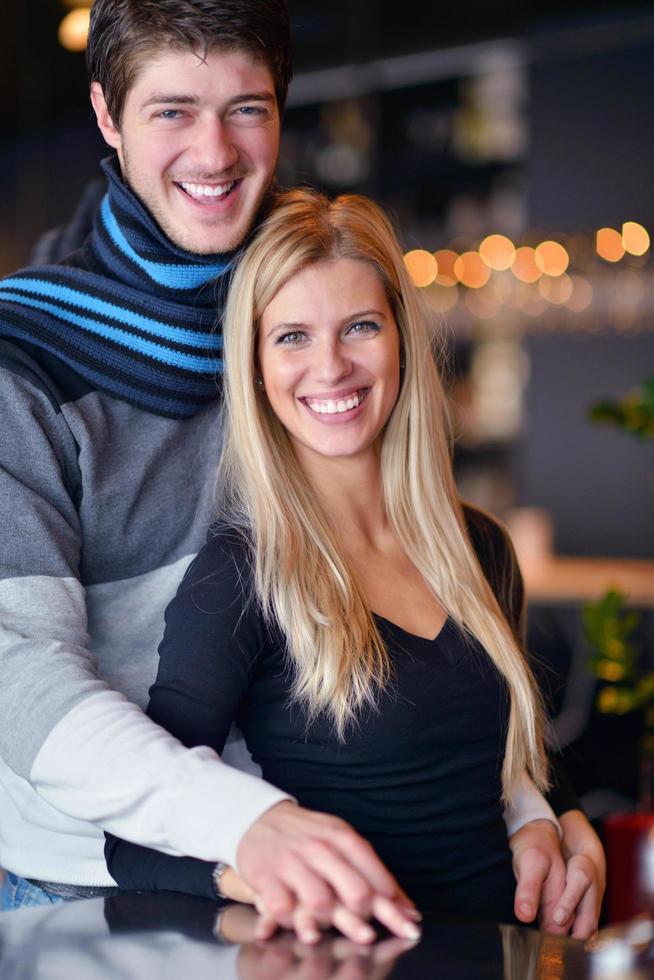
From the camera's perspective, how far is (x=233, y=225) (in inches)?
63.1

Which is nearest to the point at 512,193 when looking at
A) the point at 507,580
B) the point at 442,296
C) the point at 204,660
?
the point at 442,296

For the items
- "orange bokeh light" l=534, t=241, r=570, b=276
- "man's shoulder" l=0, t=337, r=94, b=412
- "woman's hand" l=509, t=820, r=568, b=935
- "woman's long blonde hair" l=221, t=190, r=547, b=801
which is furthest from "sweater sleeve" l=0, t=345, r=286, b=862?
"orange bokeh light" l=534, t=241, r=570, b=276

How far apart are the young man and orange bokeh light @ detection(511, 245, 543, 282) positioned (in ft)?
11.5

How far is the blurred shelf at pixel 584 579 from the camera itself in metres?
4.83

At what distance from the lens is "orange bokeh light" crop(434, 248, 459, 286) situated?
531 cm

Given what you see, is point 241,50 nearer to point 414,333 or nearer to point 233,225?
point 233,225

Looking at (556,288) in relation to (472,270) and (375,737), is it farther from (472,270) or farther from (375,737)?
(375,737)

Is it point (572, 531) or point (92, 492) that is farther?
point (572, 531)

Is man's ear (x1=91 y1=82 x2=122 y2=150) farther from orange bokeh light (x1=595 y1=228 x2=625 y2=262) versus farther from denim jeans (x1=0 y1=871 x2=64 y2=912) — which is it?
orange bokeh light (x1=595 y1=228 x2=625 y2=262)

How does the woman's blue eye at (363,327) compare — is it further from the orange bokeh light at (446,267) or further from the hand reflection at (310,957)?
the orange bokeh light at (446,267)

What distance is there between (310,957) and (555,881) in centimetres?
70

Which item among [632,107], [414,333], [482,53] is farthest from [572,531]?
[414,333]

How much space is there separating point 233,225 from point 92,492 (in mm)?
412

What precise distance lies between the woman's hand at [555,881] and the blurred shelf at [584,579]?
10.0 feet
